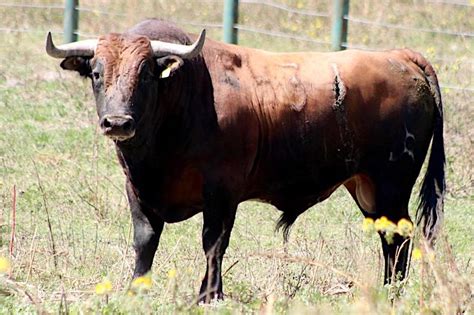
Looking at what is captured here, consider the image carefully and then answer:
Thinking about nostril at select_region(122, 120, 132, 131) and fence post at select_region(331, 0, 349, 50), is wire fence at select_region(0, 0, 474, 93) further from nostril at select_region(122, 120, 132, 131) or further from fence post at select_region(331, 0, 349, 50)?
nostril at select_region(122, 120, 132, 131)

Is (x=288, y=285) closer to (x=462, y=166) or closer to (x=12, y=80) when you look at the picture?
(x=462, y=166)

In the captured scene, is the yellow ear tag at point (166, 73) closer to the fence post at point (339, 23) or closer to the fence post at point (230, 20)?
the fence post at point (339, 23)

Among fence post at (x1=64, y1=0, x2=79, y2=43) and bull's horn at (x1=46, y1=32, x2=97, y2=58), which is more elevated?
bull's horn at (x1=46, y1=32, x2=97, y2=58)

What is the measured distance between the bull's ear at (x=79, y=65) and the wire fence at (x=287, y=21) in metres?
7.64

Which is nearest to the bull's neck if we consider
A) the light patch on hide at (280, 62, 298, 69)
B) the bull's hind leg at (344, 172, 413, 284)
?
the light patch on hide at (280, 62, 298, 69)

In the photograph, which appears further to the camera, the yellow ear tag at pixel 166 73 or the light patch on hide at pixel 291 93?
the light patch on hide at pixel 291 93

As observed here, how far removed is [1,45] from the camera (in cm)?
1514

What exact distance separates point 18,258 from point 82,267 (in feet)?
1.58

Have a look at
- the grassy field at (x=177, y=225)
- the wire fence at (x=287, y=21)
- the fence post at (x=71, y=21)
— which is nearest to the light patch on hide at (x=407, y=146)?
the grassy field at (x=177, y=225)

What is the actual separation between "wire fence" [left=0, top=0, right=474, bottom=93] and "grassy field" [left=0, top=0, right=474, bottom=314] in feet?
0.12

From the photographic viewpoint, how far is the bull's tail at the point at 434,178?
335 inches

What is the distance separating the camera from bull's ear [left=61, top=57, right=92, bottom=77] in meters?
7.50

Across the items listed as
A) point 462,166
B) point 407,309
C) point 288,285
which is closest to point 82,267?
point 288,285

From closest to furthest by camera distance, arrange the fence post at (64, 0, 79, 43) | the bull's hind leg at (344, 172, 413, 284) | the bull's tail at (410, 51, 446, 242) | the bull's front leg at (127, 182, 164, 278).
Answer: the bull's front leg at (127, 182, 164, 278) → the bull's hind leg at (344, 172, 413, 284) → the bull's tail at (410, 51, 446, 242) → the fence post at (64, 0, 79, 43)
